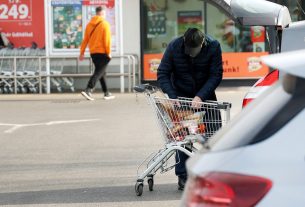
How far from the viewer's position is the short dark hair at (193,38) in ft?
25.5

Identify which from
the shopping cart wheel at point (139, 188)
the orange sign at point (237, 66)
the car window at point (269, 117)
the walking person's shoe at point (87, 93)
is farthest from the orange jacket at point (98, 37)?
the car window at point (269, 117)

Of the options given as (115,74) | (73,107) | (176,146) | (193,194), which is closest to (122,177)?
(176,146)

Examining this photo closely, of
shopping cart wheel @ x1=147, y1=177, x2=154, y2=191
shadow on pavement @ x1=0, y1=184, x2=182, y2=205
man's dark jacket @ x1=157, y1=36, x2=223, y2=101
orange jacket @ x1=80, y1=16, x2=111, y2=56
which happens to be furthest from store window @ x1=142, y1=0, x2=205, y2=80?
shopping cart wheel @ x1=147, y1=177, x2=154, y2=191

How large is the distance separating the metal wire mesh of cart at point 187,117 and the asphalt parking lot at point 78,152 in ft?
2.25

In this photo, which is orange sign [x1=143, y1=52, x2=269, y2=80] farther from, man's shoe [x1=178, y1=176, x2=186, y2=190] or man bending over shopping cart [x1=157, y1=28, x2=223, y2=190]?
man's shoe [x1=178, y1=176, x2=186, y2=190]

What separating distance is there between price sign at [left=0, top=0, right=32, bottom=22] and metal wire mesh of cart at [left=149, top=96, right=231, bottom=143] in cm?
1283

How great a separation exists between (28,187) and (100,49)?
8813mm

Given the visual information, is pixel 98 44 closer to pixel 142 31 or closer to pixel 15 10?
pixel 142 31

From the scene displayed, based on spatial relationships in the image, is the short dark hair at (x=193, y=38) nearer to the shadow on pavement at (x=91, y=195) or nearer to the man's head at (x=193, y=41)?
the man's head at (x=193, y=41)

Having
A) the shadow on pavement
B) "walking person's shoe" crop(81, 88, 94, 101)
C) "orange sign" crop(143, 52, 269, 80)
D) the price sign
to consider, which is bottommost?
the shadow on pavement

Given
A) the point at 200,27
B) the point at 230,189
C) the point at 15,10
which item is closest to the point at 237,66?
the point at 200,27

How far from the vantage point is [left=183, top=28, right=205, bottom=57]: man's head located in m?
7.77

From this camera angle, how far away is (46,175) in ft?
29.8

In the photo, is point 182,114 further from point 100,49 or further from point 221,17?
point 221,17
